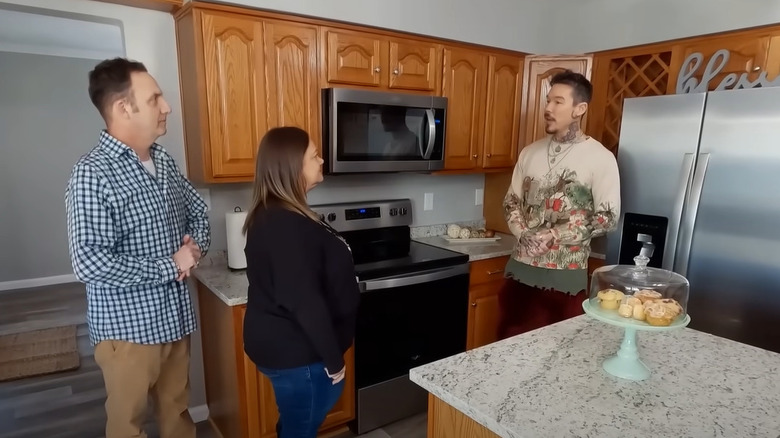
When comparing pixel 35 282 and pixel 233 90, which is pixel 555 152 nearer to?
pixel 233 90

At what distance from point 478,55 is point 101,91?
6.43 feet

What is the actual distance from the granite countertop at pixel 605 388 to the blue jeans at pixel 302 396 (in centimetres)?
46

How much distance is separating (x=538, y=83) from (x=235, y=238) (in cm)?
202

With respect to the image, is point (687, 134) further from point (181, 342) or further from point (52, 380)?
point (52, 380)

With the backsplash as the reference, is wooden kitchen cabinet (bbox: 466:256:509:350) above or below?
below

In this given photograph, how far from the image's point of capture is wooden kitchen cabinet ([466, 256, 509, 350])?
256 cm

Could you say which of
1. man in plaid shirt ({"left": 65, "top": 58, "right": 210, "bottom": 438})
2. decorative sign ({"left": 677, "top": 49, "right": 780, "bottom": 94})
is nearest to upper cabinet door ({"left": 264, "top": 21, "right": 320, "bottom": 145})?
man in plaid shirt ({"left": 65, "top": 58, "right": 210, "bottom": 438})

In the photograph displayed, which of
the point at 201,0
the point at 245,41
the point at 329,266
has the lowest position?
the point at 329,266

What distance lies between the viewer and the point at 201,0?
182 centimetres

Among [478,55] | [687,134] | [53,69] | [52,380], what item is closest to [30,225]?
[53,69]

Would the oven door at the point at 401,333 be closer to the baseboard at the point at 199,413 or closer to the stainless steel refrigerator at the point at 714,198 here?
the baseboard at the point at 199,413

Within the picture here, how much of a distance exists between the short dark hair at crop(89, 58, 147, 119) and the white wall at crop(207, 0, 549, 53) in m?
0.65

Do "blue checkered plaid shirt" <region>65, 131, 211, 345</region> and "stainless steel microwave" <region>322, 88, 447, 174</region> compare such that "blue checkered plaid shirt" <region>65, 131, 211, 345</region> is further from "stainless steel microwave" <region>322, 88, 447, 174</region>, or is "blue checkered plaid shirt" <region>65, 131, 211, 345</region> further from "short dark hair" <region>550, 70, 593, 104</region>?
"short dark hair" <region>550, 70, 593, 104</region>

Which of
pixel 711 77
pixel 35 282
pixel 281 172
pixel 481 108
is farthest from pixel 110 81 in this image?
pixel 35 282
